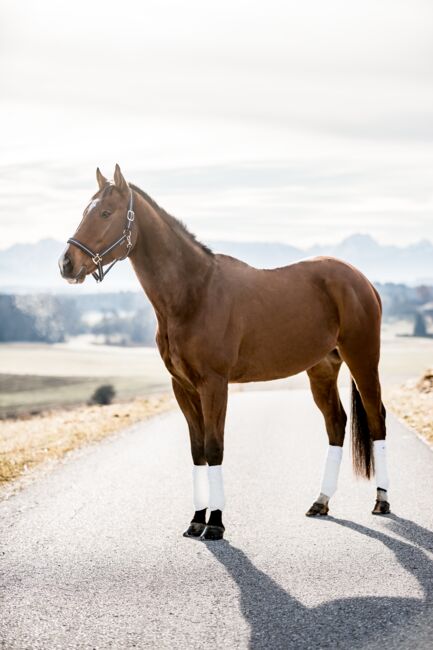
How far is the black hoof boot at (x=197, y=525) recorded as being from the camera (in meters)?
6.62

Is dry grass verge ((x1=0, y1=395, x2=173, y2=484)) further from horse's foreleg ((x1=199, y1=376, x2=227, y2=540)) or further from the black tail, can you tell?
the black tail

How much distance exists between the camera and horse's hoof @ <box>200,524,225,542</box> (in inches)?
255

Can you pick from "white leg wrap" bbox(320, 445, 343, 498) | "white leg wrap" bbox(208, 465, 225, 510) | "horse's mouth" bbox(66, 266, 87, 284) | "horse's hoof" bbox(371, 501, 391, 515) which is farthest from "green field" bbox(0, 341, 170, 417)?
"horse's mouth" bbox(66, 266, 87, 284)

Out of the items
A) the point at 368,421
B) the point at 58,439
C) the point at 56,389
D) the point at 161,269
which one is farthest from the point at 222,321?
the point at 56,389

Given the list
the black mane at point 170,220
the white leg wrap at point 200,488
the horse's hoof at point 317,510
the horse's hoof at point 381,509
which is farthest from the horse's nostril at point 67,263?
the horse's hoof at point 381,509

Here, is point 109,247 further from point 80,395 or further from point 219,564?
point 80,395

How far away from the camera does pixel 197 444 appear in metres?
6.91

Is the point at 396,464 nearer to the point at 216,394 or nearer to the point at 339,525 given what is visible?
the point at 339,525

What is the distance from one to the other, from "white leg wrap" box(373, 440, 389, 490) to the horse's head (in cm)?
298

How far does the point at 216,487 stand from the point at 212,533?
14.3 inches

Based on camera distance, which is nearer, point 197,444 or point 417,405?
point 197,444

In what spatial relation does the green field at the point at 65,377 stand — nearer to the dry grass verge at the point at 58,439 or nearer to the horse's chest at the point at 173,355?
the dry grass verge at the point at 58,439

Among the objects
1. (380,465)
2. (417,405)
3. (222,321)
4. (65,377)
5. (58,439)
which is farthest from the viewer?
(65,377)

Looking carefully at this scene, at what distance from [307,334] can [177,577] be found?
260 cm
